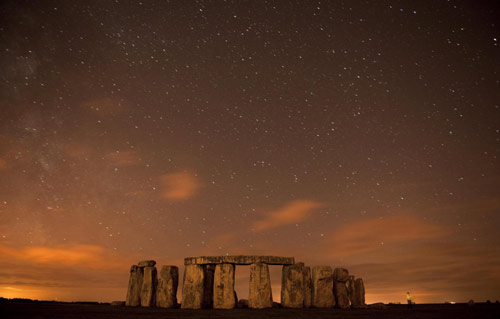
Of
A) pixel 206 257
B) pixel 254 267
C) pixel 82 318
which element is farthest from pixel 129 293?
pixel 82 318

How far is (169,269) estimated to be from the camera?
13.9 metres

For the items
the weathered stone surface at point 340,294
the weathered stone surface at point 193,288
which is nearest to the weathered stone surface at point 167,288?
the weathered stone surface at point 193,288

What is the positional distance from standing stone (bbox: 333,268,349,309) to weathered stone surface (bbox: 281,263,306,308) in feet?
4.63

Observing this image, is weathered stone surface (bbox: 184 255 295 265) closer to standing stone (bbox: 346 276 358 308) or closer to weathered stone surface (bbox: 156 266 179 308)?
weathered stone surface (bbox: 156 266 179 308)

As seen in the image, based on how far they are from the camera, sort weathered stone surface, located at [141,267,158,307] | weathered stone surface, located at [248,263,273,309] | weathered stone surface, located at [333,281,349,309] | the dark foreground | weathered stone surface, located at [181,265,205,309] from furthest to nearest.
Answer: weathered stone surface, located at [141,267,158,307] < weathered stone surface, located at [333,281,349,309] < weathered stone surface, located at [181,265,205,309] < weathered stone surface, located at [248,263,273,309] < the dark foreground

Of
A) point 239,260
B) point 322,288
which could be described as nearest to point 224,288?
point 239,260

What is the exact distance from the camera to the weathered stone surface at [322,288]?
13.5 meters

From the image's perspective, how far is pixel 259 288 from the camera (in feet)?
42.1

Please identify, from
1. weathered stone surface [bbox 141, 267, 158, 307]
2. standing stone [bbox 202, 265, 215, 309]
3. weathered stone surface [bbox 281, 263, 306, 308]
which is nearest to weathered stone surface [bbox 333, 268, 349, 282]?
weathered stone surface [bbox 281, 263, 306, 308]

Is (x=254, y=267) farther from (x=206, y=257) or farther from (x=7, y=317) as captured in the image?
(x=7, y=317)

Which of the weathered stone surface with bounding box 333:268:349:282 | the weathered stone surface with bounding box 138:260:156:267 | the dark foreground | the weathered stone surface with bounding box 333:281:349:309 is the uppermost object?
the weathered stone surface with bounding box 138:260:156:267

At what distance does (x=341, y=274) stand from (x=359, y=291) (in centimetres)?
130

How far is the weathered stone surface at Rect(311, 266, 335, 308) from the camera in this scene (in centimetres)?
1353

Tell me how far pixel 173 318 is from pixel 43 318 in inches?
104
